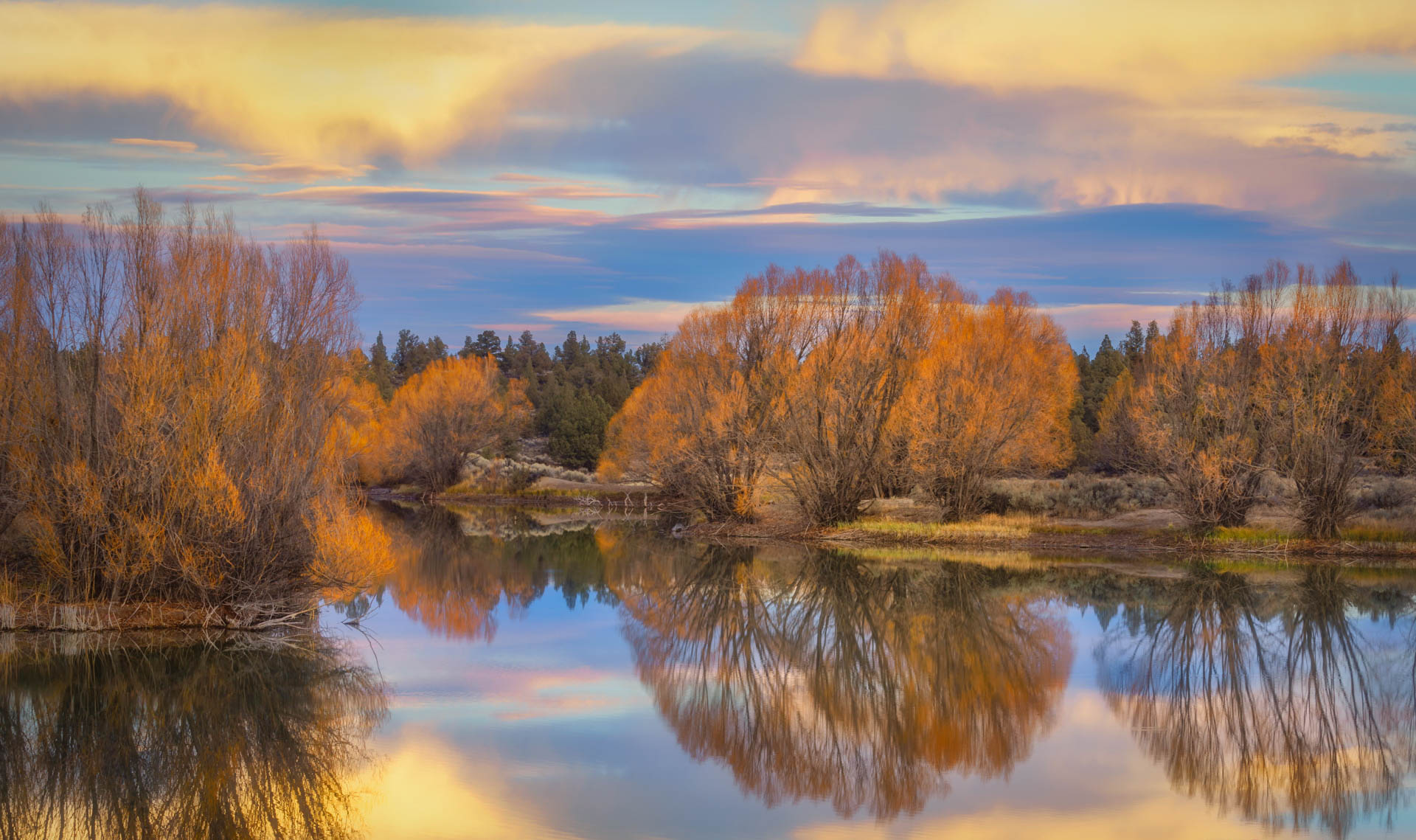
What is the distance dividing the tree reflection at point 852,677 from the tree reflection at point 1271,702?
1.23m

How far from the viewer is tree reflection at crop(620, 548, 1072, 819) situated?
10.6 m

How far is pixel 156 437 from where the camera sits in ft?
50.9

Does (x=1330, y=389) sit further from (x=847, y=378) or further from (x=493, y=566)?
(x=493, y=566)

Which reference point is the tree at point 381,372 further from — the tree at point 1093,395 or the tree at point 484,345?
the tree at point 1093,395

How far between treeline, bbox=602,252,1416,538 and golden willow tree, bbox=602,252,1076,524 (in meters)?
0.06

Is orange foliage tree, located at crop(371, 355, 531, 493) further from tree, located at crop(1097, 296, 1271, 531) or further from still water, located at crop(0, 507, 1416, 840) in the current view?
tree, located at crop(1097, 296, 1271, 531)

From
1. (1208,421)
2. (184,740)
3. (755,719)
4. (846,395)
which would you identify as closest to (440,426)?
(846,395)

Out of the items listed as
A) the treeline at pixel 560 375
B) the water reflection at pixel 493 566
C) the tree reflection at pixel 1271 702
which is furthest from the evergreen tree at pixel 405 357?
the tree reflection at pixel 1271 702

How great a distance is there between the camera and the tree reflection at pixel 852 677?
1061 centimetres

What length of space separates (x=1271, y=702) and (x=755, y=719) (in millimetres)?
6334

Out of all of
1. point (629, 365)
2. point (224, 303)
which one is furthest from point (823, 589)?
point (629, 365)

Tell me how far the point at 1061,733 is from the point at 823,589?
1026cm

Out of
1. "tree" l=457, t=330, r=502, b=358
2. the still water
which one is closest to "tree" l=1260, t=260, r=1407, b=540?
the still water

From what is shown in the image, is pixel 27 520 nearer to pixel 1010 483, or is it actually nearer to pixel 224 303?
pixel 224 303
